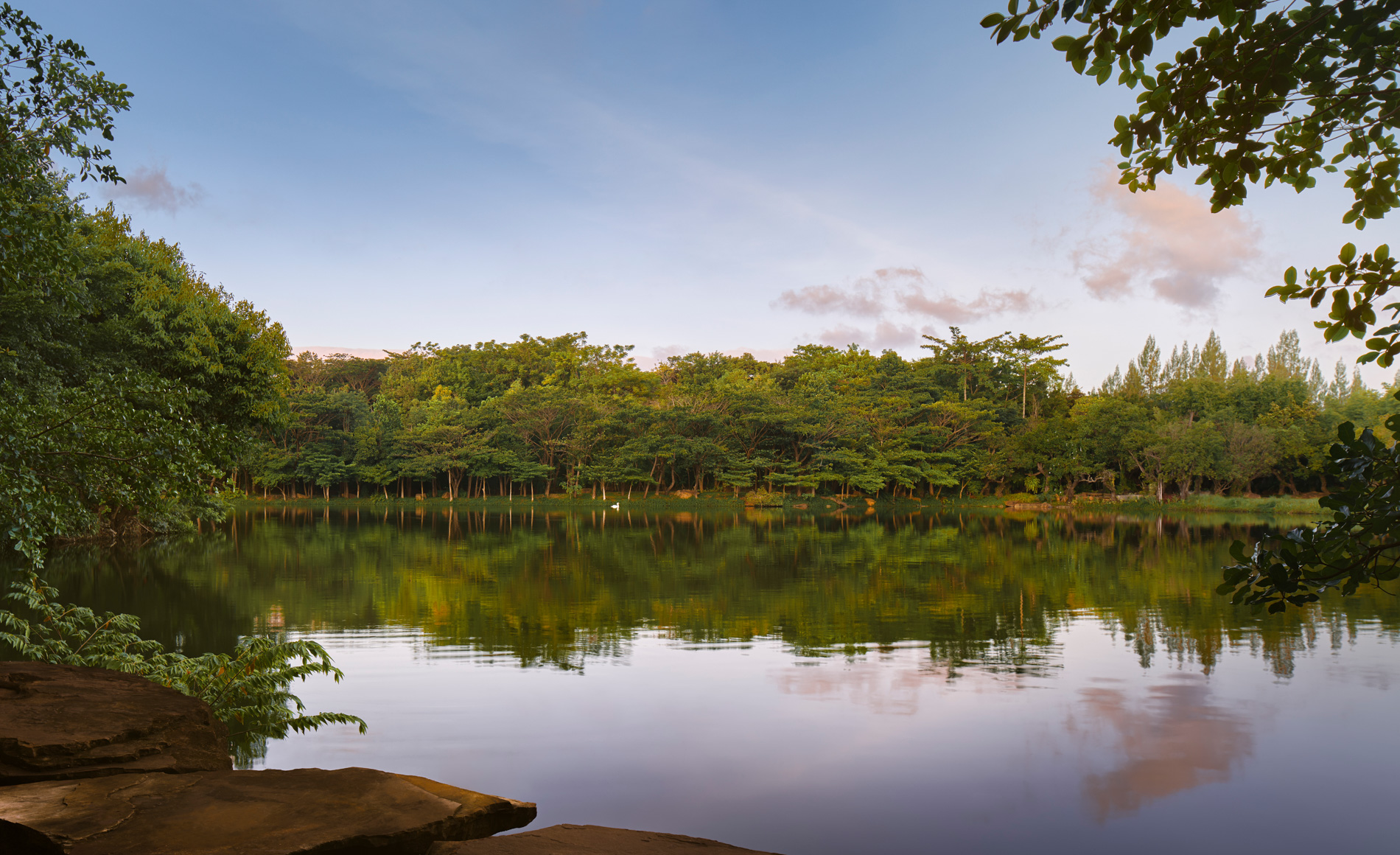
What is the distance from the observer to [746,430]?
44906 millimetres

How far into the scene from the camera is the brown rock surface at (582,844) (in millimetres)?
2947

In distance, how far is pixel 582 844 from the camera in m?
3.10

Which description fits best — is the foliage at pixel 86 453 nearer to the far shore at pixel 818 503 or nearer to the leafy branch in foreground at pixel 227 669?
the leafy branch in foreground at pixel 227 669

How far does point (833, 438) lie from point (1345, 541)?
4199 centimetres

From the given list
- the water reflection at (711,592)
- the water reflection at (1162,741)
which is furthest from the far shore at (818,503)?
the water reflection at (1162,741)

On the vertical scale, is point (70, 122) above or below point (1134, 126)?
above

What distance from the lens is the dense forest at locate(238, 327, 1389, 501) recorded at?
40438 mm

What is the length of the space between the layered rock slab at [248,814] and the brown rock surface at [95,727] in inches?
9.3

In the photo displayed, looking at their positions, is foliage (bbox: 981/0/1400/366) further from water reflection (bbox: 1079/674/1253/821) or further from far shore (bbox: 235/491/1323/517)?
far shore (bbox: 235/491/1323/517)

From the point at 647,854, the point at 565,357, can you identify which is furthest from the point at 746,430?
the point at 647,854

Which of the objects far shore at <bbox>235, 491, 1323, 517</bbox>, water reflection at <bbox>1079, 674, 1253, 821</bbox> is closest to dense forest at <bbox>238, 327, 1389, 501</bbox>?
far shore at <bbox>235, 491, 1323, 517</bbox>

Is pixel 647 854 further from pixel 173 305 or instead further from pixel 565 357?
pixel 565 357

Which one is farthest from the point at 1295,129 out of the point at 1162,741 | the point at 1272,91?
the point at 1162,741

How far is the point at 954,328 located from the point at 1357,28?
177 ft
